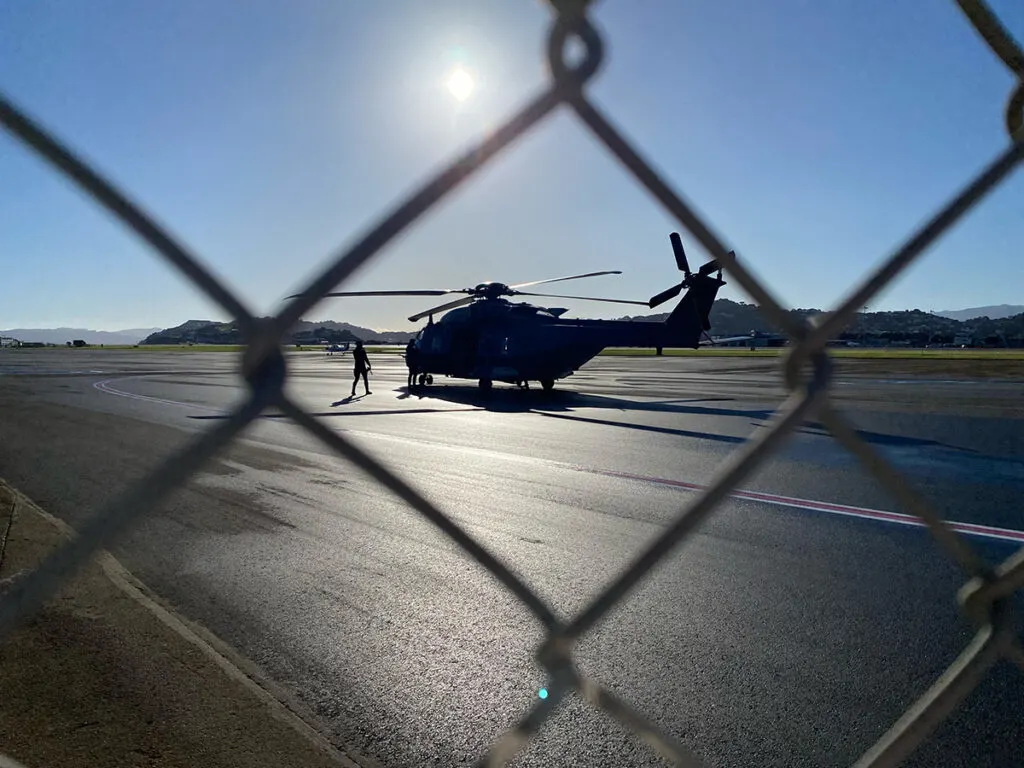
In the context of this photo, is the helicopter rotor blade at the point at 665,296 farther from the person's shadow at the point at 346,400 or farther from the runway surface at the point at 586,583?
the person's shadow at the point at 346,400

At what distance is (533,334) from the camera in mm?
16594

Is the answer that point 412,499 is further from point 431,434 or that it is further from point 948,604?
point 431,434

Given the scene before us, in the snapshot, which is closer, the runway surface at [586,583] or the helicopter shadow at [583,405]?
the runway surface at [586,583]

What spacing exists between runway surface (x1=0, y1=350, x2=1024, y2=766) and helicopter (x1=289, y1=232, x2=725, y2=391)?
18.3 ft

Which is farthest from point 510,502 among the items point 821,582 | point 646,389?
point 646,389

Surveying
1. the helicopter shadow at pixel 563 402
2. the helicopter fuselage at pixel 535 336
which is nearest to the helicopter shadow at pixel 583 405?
the helicopter shadow at pixel 563 402

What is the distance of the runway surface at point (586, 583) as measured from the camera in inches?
113

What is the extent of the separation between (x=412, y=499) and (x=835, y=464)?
860 centimetres

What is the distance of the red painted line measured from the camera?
18.0ft

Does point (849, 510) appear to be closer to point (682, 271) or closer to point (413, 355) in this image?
point (682, 271)

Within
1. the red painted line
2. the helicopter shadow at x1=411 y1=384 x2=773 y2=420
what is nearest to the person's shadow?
the helicopter shadow at x1=411 y1=384 x2=773 y2=420

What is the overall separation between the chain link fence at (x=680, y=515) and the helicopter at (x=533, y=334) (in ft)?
45.8

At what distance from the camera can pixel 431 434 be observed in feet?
38.0

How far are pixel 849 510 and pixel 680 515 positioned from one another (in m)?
5.92
